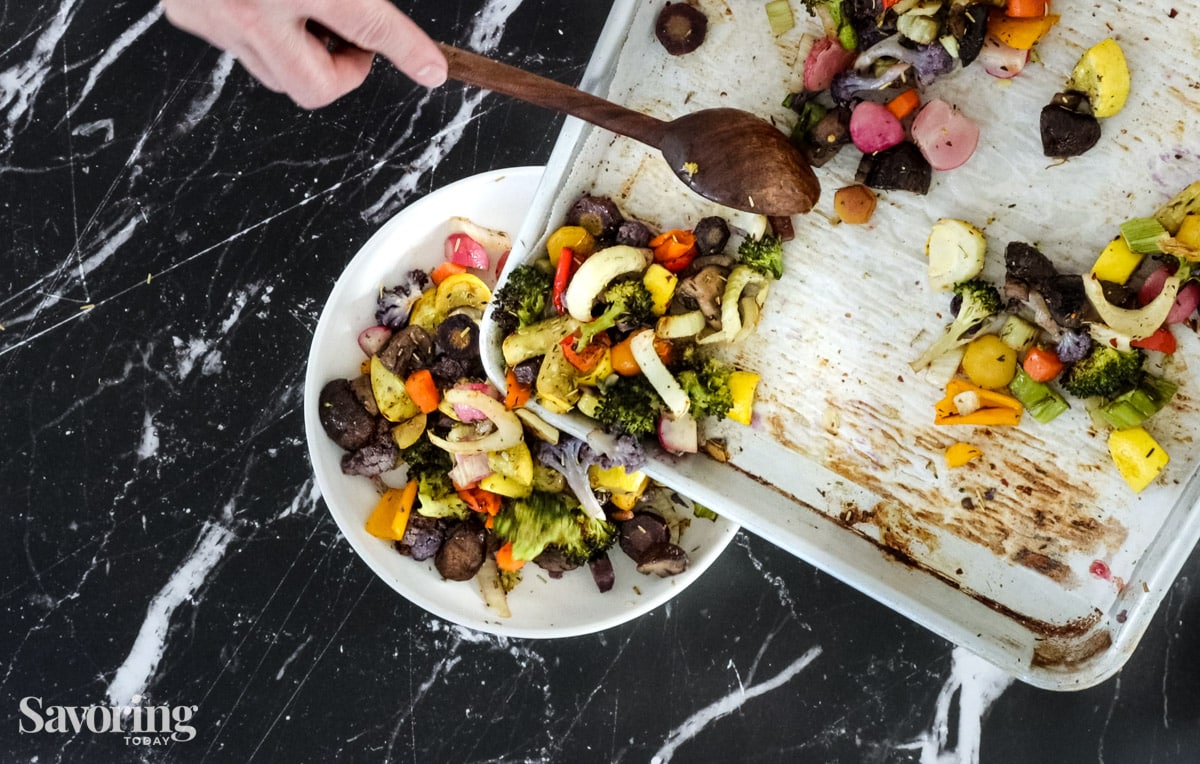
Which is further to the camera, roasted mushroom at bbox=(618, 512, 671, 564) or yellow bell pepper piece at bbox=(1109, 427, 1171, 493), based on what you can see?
roasted mushroom at bbox=(618, 512, 671, 564)

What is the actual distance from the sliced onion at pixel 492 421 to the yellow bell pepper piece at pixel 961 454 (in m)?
1.02

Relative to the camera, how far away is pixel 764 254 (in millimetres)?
1928

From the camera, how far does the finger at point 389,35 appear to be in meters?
1.32

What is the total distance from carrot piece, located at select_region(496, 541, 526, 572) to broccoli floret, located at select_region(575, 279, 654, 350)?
545 mm

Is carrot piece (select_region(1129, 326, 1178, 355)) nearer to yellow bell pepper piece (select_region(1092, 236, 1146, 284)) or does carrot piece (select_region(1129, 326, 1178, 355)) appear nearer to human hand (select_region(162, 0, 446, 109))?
yellow bell pepper piece (select_region(1092, 236, 1146, 284))

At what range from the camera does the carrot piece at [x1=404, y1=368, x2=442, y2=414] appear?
2090mm

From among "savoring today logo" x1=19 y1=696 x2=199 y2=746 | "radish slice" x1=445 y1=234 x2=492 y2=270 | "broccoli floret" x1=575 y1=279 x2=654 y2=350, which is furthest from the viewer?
"savoring today logo" x1=19 y1=696 x2=199 y2=746

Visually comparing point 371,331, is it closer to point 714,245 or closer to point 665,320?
point 665,320

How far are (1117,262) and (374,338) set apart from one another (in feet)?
5.57

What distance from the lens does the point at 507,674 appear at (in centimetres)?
241

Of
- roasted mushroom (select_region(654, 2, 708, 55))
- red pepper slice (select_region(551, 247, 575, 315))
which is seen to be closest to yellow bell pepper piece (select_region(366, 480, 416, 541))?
red pepper slice (select_region(551, 247, 575, 315))

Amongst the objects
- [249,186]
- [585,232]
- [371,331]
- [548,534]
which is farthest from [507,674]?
[249,186]

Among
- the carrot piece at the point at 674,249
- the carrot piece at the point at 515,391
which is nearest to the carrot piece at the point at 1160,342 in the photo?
the carrot piece at the point at 674,249

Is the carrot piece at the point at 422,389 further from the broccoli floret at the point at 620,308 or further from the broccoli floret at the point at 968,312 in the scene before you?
the broccoli floret at the point at 968,312
